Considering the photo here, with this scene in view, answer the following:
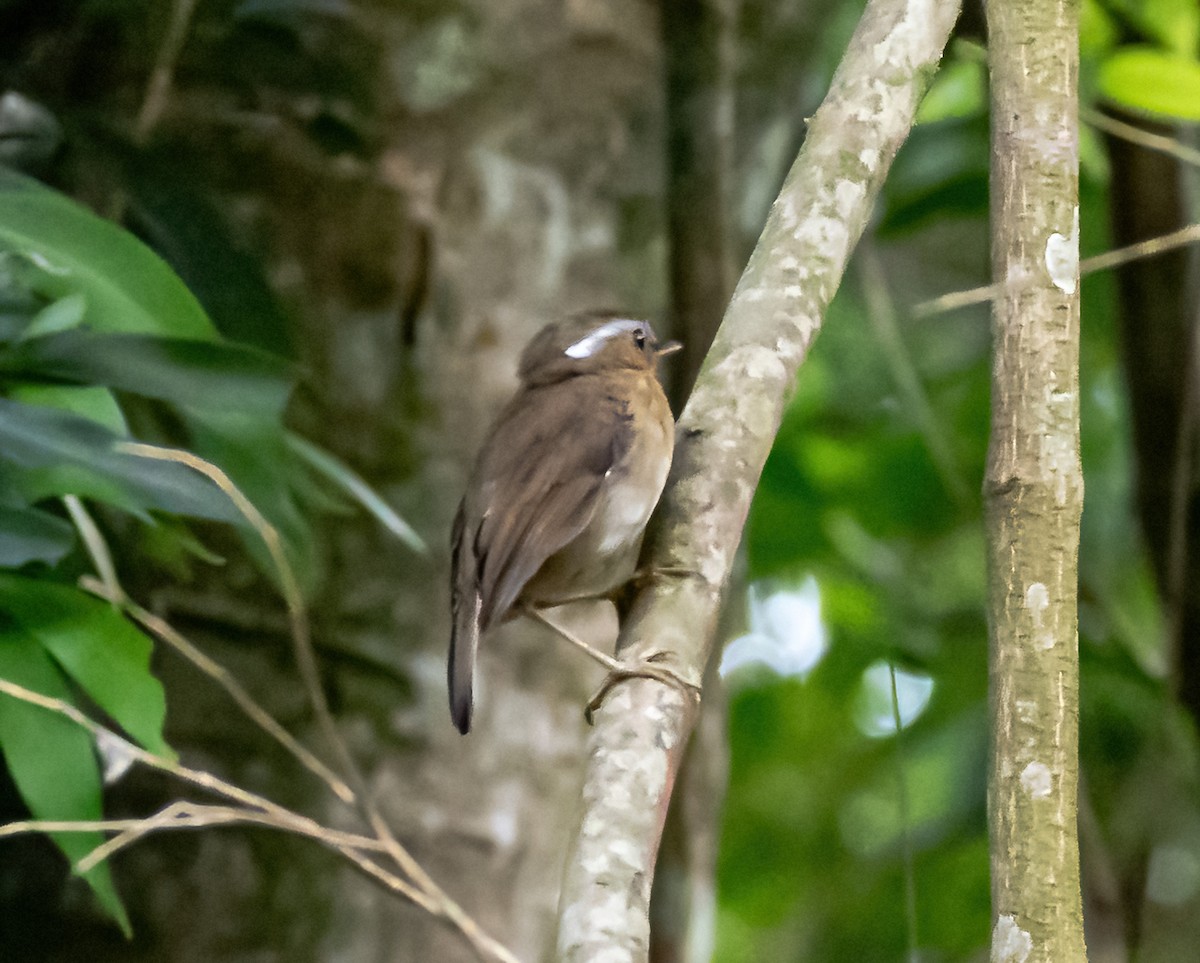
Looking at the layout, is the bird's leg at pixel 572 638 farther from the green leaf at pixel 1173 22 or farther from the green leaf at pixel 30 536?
the green leaf at pixel 1173 22

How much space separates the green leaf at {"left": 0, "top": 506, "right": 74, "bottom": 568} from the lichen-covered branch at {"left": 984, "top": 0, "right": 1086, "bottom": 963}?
1.18 meters

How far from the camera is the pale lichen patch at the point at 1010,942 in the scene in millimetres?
1312

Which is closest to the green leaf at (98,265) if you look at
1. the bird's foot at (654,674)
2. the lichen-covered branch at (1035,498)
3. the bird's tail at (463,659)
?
the bird's tail at (463,659)

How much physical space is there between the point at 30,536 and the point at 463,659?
1.96 ft

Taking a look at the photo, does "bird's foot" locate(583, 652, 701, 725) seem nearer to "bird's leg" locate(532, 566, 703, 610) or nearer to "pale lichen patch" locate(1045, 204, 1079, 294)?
"bird's leg" locate(532, 566, 703, 610)

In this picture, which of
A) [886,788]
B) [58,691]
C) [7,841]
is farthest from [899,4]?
[886,788]

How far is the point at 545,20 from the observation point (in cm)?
277

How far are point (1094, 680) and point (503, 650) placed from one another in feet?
4.49

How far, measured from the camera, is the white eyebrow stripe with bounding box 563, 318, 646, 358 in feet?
7.31

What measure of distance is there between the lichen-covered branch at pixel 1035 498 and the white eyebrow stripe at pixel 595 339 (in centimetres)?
77

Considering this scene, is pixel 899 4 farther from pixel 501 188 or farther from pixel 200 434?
pixel 200 434

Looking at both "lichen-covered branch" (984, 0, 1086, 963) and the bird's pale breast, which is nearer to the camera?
"lichen-covered branch" (984, 0, 1086, 963)

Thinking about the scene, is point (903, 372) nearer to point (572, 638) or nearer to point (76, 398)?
point (572, 638)

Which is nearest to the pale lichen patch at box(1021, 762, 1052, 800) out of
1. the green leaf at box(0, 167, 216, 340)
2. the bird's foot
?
the bird's foot
